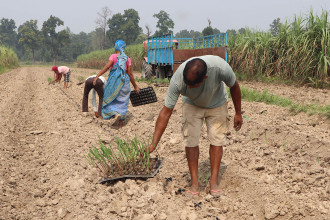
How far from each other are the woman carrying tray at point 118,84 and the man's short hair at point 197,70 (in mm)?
3063

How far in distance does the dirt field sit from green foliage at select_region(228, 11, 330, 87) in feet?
10.2

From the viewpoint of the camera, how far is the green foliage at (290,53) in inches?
304

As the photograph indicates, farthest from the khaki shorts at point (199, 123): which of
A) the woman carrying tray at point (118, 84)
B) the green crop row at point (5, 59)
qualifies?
the green crop row at point (5, 59)

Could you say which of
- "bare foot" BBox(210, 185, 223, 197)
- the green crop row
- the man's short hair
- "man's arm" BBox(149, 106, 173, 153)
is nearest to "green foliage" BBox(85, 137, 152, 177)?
"man's arm" BBox(149, 106, 173, 153)

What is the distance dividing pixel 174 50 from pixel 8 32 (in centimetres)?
8809

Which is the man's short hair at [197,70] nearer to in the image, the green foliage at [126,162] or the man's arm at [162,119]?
the man's arm at [162,119]

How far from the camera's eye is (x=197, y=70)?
7.51 feet

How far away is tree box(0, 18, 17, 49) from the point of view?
81.2 metres

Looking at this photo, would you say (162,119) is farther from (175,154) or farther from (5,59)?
(5,59)

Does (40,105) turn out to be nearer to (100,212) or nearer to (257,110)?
(257,110)

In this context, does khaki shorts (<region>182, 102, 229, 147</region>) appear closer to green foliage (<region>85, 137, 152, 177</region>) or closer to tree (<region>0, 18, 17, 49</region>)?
green foliage (<region>85, 137, 152, 177</region>)

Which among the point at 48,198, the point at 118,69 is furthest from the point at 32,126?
the point at 48,198

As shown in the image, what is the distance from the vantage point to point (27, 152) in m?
4.21

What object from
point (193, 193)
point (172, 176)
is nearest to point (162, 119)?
point (193, 193)
